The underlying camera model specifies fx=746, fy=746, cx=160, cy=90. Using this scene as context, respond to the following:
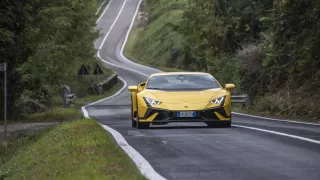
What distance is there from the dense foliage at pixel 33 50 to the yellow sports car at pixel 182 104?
790cm

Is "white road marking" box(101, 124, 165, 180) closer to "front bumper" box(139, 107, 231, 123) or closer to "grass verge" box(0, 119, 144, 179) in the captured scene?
"grass verge" box(0, 119, 144, 179)

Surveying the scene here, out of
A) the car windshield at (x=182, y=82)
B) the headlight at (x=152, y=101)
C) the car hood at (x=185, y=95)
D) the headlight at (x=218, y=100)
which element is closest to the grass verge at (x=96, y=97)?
the car windshield at (x=182, y=82)

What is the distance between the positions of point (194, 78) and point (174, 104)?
170cm

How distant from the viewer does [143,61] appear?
88.6 m

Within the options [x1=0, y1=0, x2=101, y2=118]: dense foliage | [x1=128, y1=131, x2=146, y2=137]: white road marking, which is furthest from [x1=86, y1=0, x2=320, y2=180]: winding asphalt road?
[x1=0, y1=0, x2=101, y2=118]: dense foliage

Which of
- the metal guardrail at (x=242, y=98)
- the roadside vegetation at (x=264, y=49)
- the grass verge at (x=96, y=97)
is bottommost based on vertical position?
the grass verge at (x=96, y=97)

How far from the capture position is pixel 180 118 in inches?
683

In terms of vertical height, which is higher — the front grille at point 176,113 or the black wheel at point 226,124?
the front grille at point 176,113

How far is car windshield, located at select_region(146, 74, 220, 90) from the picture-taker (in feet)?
60.4

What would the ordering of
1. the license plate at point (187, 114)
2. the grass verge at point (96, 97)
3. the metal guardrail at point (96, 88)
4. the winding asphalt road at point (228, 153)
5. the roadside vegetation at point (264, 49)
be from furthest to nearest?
the grass verge at point (96, 97) < the metal guardrail at point (96, 88) < the roadside vegetation at point (264, 49) < the license plate at point (187, 114) < the winding asphalt road at point (228, 153)

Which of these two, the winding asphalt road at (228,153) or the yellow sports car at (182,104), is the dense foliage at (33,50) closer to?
A: the yellow sports car at (182,104)

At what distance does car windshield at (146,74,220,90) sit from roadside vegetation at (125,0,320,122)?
7308mm

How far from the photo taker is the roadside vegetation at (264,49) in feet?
86.5

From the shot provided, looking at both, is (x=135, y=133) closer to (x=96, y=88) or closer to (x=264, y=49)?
(x=264, y=49)
